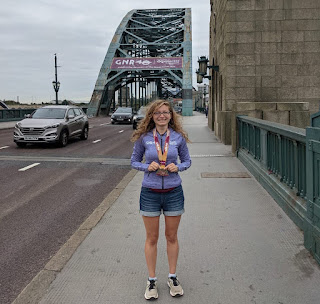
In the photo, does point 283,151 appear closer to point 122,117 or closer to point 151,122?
point 151,122

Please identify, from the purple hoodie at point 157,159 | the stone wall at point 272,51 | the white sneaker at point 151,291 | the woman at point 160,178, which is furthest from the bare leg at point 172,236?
the stone wall at point 272,51

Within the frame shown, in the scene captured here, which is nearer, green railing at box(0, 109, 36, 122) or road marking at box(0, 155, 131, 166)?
road marking at box(0, 155, 131, 166)

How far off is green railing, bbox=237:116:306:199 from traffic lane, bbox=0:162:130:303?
308 cm

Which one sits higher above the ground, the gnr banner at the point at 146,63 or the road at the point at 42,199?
the gnr banner at the point at 146,63

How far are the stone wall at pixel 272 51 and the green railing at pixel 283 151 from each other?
18.1 feet

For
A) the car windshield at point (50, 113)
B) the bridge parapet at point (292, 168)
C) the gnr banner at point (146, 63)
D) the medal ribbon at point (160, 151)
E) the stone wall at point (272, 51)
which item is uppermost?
the gnr banner at point (146, 63)

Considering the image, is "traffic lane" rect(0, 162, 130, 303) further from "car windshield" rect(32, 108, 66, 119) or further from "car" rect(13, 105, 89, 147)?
"car windshield" rect(32, 108, 66, 119)

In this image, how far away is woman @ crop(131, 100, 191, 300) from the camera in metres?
3.29

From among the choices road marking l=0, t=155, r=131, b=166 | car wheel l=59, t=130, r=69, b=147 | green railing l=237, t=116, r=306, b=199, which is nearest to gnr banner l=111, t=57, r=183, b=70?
car wheel l=59, t=130, r=69, b=147

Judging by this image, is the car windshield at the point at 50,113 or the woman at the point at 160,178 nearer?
the woman at the point at 160,178

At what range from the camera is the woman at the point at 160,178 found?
3293mm

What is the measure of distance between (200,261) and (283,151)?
284 cm

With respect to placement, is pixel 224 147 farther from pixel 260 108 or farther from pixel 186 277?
pixel 186 277

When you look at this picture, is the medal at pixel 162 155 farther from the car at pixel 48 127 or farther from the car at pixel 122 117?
the car at pixel 122 117
